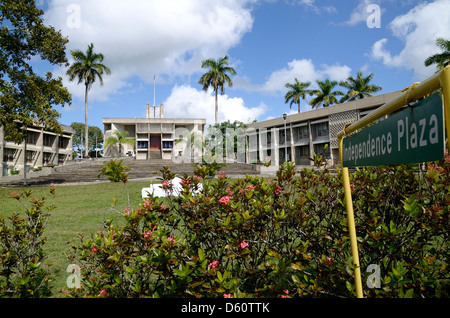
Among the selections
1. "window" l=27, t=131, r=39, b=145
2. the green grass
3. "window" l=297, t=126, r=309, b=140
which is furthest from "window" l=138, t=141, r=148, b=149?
the green grass

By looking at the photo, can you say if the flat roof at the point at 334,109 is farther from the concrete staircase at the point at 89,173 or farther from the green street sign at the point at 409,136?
the green street sign at the point at 409,136

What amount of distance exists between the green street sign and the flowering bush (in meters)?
0.78

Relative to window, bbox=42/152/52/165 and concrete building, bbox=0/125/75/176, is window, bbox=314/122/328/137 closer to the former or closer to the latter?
concrete building, bbox=0/125/75/176

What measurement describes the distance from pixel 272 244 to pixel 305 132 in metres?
38.3

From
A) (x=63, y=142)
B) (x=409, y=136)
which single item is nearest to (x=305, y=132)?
(x=63, y=142)

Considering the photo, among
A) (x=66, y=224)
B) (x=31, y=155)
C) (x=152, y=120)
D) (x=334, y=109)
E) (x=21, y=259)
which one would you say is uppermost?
(x=152, y=120)

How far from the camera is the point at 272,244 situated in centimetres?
231

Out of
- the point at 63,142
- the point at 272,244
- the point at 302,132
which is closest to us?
the point at 272,244

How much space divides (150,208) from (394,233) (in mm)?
1906

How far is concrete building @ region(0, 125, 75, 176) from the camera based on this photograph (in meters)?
33.1

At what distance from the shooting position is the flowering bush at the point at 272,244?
1.93 metres

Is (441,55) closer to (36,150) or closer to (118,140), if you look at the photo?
(118,140)

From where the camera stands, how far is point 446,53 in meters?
24.1
